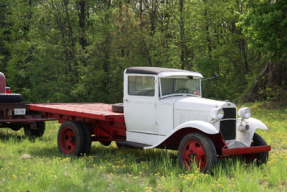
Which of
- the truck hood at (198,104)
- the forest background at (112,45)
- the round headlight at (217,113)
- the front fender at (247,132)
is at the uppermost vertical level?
the forest background at (112,45)

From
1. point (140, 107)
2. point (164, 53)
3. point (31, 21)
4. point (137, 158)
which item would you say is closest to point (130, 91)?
point (140, 107)

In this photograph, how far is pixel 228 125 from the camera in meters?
6.34

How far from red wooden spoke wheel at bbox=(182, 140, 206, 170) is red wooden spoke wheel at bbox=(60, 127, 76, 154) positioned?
292 cm

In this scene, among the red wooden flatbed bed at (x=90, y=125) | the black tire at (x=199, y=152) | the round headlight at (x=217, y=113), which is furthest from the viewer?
the red wooden flatbed bed at (x=90, y=125)

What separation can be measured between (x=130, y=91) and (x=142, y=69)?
0.55 metres

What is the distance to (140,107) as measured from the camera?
7.07m

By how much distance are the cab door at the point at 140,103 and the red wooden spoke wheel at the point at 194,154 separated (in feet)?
3.25

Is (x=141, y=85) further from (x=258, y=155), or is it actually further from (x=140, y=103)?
(x=258, y=155)

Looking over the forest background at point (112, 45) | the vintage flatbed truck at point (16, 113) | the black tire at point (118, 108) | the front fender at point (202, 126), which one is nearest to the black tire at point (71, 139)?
the black tire at point (118, 108)

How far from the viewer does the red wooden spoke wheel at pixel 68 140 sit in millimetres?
7820

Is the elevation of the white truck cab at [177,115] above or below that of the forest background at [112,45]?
below

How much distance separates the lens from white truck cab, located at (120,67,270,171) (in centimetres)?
612

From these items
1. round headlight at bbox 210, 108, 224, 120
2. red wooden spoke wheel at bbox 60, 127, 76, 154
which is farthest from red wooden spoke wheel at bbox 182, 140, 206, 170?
red wooden spoke wheel at bbox 60, 127, 76, 154

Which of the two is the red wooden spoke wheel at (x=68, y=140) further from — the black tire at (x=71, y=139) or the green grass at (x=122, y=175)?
the green grass at (x=122, y=175)
